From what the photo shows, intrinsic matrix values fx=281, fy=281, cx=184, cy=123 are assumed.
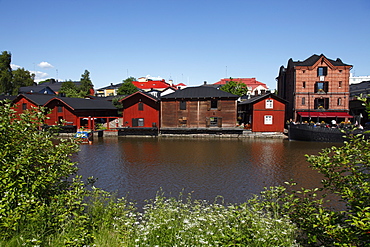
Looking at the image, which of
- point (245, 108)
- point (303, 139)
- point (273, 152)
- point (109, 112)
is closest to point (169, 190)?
point (273, 152)

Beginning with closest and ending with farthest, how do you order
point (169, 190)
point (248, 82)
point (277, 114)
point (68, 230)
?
point (68, 230), point (169, 190), point (277, 114), point (248, 82)

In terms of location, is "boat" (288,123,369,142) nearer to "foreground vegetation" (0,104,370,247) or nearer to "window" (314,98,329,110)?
"window" (314,98,329,110)

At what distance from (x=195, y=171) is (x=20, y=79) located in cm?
8394

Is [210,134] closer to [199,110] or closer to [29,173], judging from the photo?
[199,110]

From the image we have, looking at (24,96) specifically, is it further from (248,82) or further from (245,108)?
(248,82)

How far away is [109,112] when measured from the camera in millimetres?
54812

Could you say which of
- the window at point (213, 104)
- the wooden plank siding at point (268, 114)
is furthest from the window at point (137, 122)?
the wooden plank siding at point (268, 114)

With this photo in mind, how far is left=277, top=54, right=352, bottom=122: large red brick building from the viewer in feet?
147

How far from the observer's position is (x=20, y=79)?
8462 centimetres

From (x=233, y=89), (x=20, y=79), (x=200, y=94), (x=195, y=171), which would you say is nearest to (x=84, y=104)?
(x=200, y=94)

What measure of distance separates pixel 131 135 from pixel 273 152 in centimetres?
2248

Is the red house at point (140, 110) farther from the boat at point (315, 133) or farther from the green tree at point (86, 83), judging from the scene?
the green tree at point (86, 83)

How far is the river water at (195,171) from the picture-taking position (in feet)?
48.9

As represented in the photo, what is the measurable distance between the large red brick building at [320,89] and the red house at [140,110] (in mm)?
22678
